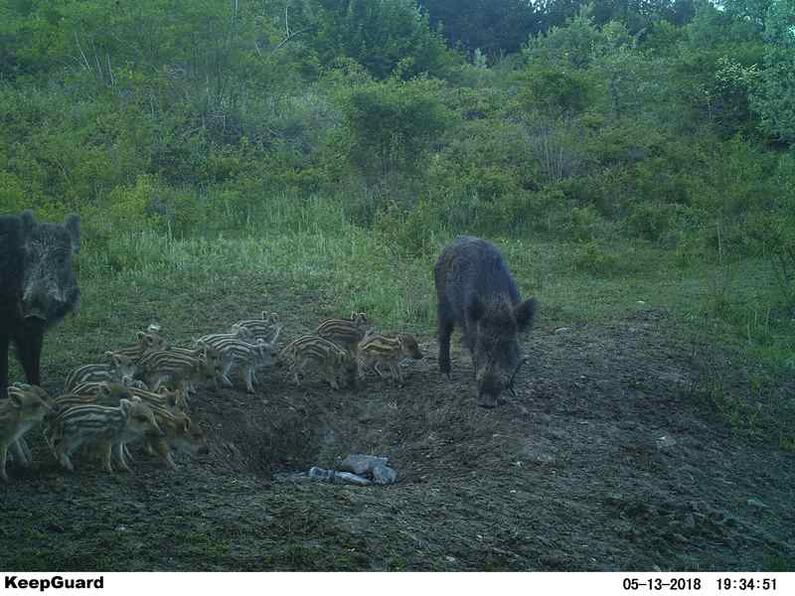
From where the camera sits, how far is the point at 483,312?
761cm

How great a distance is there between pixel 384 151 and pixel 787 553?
13.1 metres

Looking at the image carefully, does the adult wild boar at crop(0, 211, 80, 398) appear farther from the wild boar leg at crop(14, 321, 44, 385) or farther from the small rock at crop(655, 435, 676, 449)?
the small rock at crop(655, 435, 676, 449)

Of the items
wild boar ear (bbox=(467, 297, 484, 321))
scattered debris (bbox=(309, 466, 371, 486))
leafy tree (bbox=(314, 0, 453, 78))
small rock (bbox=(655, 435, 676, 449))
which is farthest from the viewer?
leafy tree (bbox=(314, 0, 453, 78))

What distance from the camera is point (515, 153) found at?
1986cm

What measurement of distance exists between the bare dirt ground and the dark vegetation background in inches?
38.9

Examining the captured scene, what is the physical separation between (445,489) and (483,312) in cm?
196

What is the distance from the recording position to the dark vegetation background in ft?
36.2

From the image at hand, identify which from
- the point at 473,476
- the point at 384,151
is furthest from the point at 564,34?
the point at 473,476

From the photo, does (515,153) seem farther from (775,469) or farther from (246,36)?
(775,469)

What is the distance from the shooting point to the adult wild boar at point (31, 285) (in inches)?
285
